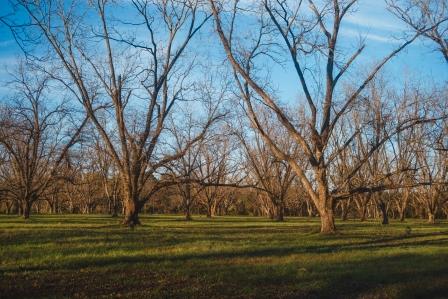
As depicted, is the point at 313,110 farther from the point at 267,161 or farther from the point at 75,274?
the point at 267,161

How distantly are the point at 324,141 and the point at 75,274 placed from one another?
15.6 meters

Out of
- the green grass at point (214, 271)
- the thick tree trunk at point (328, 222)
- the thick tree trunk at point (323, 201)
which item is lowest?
the green grass at point (214, 271)

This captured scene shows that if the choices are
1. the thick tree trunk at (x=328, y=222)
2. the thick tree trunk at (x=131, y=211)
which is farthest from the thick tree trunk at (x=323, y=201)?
the thick tree trunk at (x=131, y=211)

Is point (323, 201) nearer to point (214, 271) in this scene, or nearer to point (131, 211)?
point (131, 211)

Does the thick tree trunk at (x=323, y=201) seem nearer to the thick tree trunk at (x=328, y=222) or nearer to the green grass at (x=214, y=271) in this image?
the thick tree trunk at (x=328, y=222)

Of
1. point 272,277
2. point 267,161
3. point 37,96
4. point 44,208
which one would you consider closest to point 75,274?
point 272,277

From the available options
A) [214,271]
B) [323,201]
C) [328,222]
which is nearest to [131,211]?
A: [323,201]

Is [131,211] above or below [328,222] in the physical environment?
above

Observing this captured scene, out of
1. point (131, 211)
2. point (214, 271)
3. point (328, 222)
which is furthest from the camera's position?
point (131, 211)

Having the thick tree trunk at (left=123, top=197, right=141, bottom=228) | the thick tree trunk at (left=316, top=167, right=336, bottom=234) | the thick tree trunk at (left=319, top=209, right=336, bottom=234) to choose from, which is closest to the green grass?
the thick tree trunk at (left=319, top=209, right=336, bottom=234)

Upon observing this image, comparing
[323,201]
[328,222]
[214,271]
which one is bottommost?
[214,271]

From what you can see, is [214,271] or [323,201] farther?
[323,201]

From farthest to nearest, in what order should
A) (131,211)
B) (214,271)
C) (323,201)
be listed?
1. (131,211)
2. (323,201)
3. (214,271)

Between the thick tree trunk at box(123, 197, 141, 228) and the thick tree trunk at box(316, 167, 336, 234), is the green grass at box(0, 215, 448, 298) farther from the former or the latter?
the thick tree trunk at box(123, 197, 141, 228)
